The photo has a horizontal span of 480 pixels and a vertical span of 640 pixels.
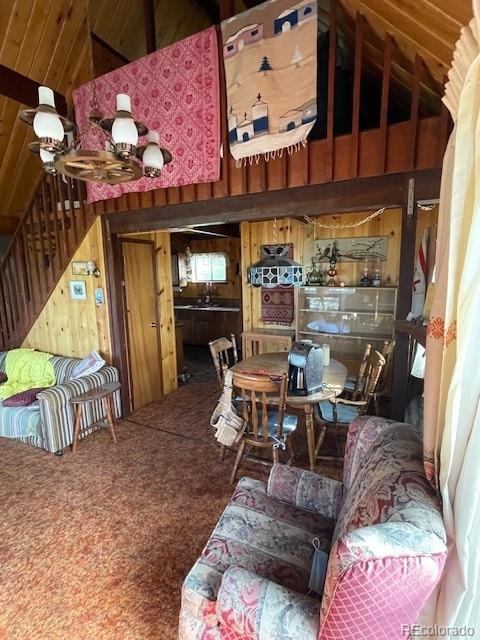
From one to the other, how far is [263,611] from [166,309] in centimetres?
379

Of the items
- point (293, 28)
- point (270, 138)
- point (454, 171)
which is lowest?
point (454, 171)

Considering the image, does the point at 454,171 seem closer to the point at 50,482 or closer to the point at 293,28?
the point at 293,28

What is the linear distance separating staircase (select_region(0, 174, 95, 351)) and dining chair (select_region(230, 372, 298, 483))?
268 centimetres

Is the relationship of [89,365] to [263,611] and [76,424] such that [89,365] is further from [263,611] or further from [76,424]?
[263,611]

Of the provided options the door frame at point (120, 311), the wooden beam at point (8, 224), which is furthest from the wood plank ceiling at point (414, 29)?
the wooden beam at point (8, 224)

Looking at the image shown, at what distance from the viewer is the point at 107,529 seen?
211 cm

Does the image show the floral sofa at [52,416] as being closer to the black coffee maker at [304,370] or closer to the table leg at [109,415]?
the table leg at [109,415]

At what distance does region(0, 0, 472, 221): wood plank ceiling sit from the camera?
1.60m

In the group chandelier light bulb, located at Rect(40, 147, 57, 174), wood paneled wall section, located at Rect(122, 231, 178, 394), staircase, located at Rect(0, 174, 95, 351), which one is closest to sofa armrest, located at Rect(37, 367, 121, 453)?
wood paneled wall section, located at Rect(122, 231, 178, 394)

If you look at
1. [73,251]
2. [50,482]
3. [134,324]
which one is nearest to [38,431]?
[50,482]

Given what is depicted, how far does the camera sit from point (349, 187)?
2.34 meters

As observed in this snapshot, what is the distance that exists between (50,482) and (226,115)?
330 cm

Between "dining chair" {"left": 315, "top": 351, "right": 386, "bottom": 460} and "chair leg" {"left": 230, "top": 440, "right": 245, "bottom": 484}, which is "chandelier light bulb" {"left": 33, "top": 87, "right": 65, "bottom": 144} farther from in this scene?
"dining chair" {"left": 315, "top": 351, "right": 386, "bottom": 460}

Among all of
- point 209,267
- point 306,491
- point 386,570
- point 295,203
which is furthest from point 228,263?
point 386,570
